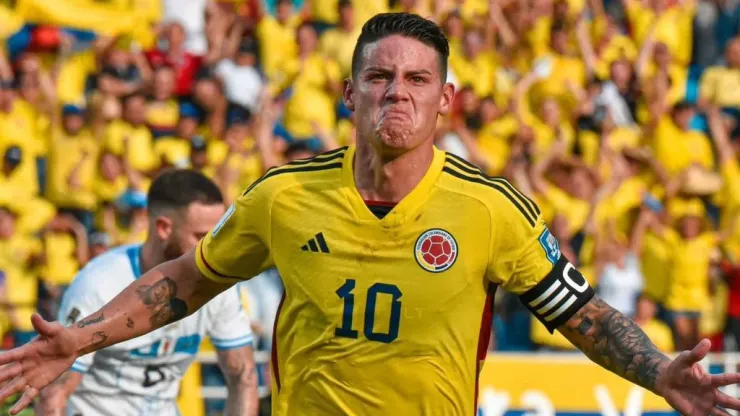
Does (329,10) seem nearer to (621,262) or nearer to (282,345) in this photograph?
(621,262)

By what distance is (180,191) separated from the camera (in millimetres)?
7637

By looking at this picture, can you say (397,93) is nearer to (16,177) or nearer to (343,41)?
(16,177)

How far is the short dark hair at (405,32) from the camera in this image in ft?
16.9

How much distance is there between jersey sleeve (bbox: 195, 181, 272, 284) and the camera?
17.4 ft

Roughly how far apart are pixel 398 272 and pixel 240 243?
0.70m

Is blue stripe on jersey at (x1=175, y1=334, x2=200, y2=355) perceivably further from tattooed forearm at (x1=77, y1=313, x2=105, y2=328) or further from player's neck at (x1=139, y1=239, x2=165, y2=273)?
tattooed forearm at (x1=77, y1=313, x2=105, y2=328)

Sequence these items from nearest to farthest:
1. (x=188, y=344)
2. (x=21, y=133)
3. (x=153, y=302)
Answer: (x=153, y=302)
(x=188, y=344)
(x=21, y=133)

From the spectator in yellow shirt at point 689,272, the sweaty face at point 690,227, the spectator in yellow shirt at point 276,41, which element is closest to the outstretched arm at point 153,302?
the spectator in yellow shirt at point 689,272

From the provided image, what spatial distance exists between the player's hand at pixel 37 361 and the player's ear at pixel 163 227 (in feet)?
8.16

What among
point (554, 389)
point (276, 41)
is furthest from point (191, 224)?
point (276, 41)

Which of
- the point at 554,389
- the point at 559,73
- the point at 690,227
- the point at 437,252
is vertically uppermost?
the point at 559,73

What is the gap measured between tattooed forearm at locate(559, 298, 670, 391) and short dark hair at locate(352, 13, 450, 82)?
108 cm

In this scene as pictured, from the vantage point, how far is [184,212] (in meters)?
7.60

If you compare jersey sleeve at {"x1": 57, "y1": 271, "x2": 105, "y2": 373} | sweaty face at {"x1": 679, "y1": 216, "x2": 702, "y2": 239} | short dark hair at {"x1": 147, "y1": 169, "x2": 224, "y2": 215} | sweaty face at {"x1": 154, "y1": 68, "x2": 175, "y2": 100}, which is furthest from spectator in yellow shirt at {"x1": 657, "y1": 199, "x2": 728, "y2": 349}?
jersey sleeve at {"x1": 57, "y1": 271, "x2": 105, "y2": 373}
